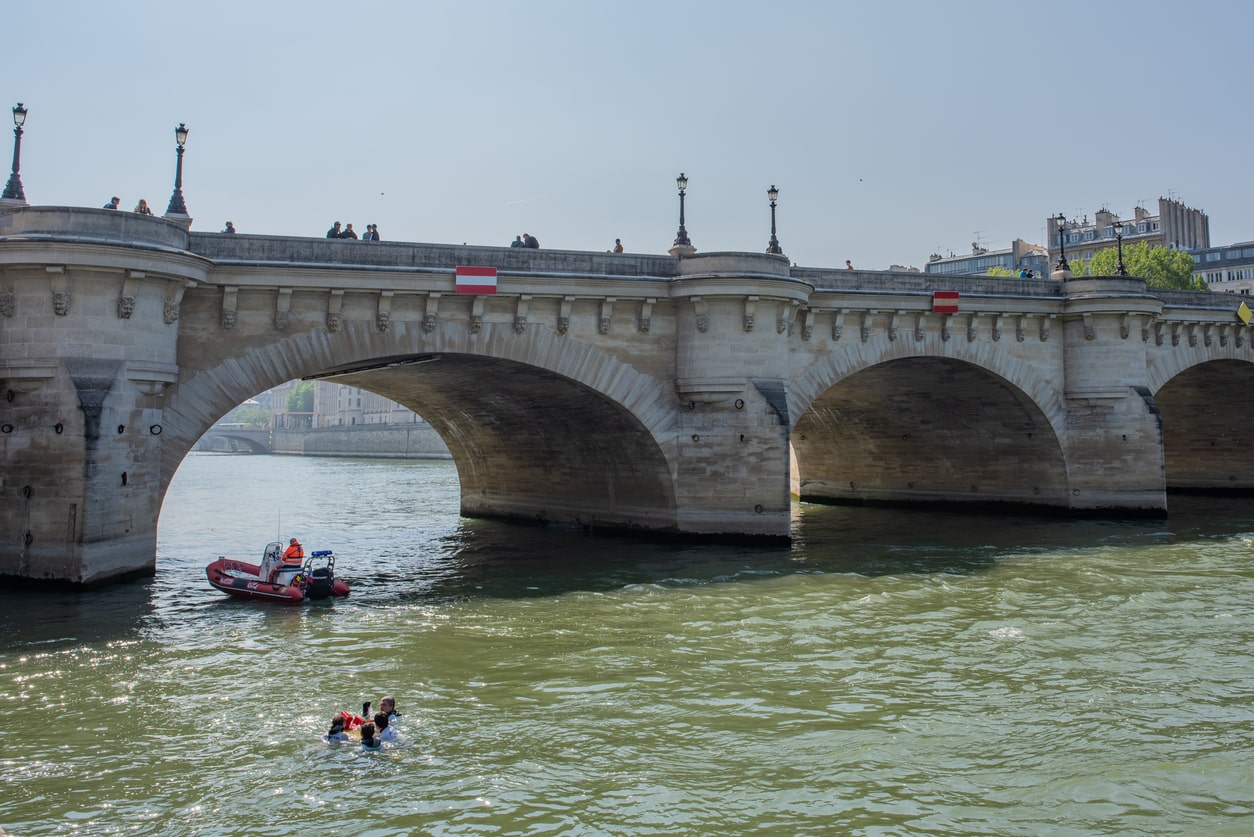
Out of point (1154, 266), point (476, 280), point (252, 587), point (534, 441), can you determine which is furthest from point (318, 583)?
point (1154, 266)

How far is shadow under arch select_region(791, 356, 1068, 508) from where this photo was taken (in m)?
36.1

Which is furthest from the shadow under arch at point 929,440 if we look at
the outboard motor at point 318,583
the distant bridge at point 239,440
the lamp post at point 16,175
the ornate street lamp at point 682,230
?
the distant bridge at point 239,440

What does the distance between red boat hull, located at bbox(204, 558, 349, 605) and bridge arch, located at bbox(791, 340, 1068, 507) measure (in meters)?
15.3

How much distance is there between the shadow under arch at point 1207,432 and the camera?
46.1 meters

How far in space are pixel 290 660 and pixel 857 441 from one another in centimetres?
3217

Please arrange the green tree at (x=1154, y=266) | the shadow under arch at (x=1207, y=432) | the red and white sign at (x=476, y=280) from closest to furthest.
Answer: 1. the red and white sign at (x=476, y=280)
2. the shadow under arch at (x=1207, y=432)
3. the green tree at (x=1154, y=266)

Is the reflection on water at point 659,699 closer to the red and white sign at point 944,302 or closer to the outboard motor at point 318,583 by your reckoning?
the outboard motor at point 318,583

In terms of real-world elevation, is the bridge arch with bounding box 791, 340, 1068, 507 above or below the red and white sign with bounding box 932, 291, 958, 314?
below

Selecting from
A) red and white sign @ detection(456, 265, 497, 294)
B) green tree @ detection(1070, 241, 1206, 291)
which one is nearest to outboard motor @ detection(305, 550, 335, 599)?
red and white sign @ detection(456, 265, 497, 294)

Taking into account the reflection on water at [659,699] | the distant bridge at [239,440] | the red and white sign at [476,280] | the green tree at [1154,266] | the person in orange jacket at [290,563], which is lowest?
the reflection on water at [659,699]

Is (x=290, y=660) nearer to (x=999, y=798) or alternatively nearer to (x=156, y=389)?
(x=156, y=389)

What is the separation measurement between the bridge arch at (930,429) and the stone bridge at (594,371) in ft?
0.36

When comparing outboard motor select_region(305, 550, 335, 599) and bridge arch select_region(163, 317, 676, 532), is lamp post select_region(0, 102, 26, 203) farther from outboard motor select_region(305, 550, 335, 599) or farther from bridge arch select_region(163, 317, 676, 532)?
outboard motor select_region(305, 550, 335, 599)

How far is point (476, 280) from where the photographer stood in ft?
82.3
